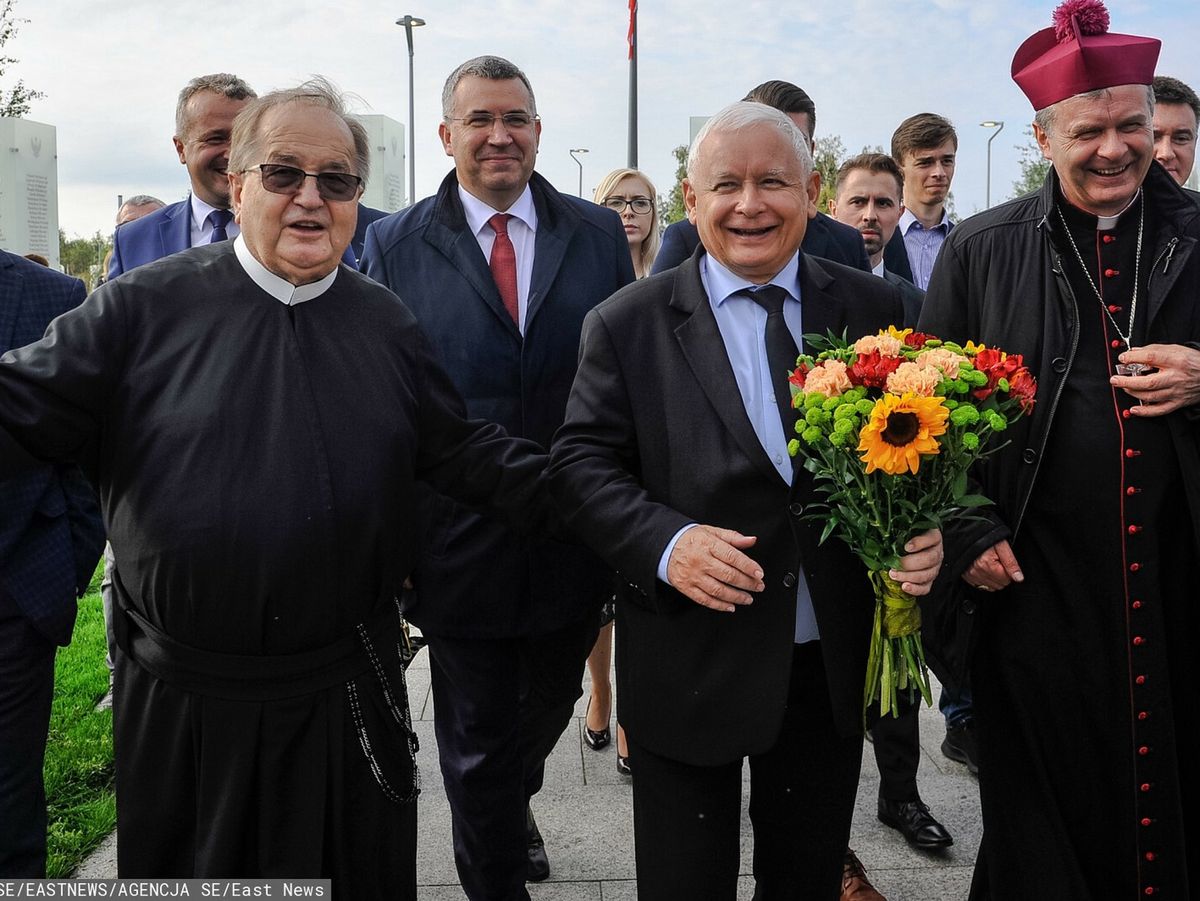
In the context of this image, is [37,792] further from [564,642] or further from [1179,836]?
[1179,836]

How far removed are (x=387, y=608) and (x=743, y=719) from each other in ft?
2.99

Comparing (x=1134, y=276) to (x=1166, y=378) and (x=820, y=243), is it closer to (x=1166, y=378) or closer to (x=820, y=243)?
(x=1166, y=378)

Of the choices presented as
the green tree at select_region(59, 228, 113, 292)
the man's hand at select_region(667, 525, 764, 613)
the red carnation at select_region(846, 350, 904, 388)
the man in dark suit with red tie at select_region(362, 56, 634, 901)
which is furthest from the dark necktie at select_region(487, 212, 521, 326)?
the green tree at select_region(59, 228, 113, 292)

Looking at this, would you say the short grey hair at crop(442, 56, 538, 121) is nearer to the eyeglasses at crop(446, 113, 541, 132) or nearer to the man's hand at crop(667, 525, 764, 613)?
the eyeglasses at crop(446, 113, 541, 132)

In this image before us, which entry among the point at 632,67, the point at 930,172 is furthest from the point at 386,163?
the point at 930,172

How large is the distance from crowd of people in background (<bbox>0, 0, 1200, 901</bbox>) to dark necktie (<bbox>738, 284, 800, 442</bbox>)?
1 centimetres

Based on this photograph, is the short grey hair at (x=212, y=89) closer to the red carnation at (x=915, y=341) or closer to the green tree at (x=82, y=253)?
the red carnation at (x=915, y=341)

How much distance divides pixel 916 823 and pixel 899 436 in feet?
7.89

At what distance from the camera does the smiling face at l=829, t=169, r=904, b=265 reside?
17.0ft

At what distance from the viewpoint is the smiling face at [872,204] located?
518 centimetres

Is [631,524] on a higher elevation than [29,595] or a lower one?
higher

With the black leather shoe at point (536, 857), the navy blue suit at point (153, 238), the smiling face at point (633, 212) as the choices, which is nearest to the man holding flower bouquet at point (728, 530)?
the black leather shoe at point (536, 857)

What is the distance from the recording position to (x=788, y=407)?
8.98ft

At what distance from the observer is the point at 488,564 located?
3.65 m
